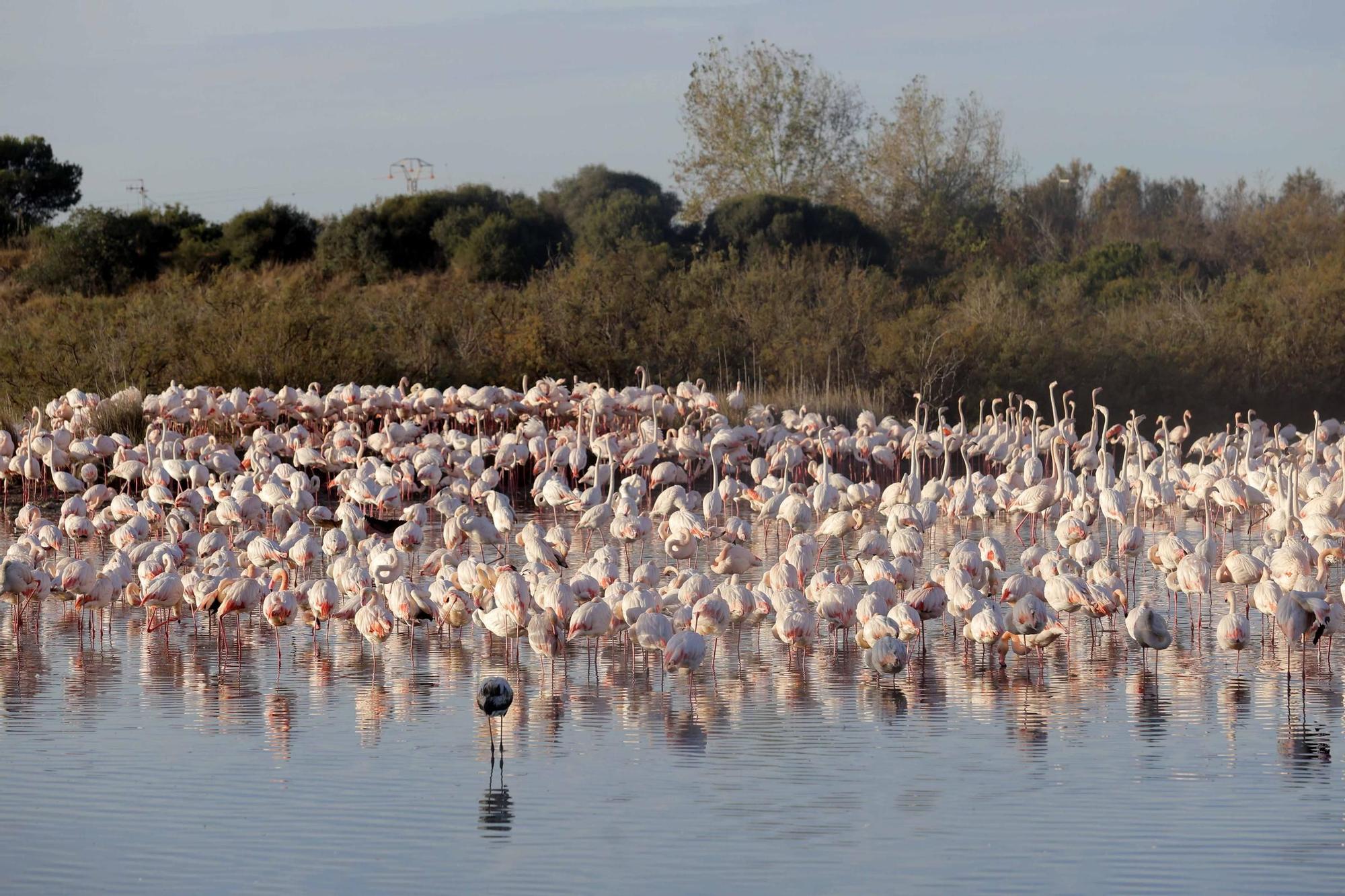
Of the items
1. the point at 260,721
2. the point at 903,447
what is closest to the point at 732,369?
the point at 903,447

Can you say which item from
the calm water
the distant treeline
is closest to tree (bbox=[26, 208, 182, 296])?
the distant treeline

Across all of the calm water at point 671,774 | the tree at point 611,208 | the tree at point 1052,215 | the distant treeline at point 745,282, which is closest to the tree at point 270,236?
the distant treeline at point 745,282

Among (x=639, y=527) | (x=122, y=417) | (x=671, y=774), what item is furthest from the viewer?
(x=122, y=417)

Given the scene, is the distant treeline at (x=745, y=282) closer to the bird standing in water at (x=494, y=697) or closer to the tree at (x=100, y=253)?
the tree at (x=100, y=253)

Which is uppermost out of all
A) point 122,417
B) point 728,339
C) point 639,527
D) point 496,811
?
point 728,339

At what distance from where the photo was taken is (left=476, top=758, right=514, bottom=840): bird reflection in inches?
226

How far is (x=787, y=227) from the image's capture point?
1516 inches

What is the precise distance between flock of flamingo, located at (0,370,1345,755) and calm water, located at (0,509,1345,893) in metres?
0.27

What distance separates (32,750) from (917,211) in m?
39.5

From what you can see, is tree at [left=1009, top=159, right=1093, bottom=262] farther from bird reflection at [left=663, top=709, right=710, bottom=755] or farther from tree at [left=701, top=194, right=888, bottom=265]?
bird reflection at [left=663, top=709, right=710, bottom=755]

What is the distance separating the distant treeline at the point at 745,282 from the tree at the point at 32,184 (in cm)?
7

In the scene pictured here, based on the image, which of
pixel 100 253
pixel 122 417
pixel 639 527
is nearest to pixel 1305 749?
pixel 639 527

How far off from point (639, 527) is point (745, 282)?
15369 millimetres

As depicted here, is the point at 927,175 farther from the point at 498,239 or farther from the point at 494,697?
the point at 494,697
